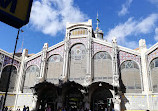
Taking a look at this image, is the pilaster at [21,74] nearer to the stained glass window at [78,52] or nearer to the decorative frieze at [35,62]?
the decorative frieze at [35,62]

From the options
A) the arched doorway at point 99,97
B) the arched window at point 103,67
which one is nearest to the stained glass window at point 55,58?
the arched window at point 103,67

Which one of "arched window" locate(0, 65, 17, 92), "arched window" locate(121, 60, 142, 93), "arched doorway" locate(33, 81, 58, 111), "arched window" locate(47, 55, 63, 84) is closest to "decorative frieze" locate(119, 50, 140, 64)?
"arched window" locate(121, 60, 142, 93)

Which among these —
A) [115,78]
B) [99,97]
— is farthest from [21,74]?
[115,78]

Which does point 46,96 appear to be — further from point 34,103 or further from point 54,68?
point 54,68

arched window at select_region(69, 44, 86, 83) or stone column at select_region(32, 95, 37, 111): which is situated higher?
arched window at select_region(69, 44, 86, 83)

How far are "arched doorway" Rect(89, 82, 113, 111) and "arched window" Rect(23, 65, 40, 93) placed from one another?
11.6 metres

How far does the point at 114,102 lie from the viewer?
75.6ft

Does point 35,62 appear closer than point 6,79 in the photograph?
No

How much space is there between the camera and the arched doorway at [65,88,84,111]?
1022 inches

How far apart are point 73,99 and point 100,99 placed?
14.9ft

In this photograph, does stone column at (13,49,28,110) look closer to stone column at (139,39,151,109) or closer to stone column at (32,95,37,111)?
stone column at (32,95,37,111)

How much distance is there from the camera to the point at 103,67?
87.2 ft

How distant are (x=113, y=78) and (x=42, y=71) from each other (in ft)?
42.8

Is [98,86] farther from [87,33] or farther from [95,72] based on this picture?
[87,33]
